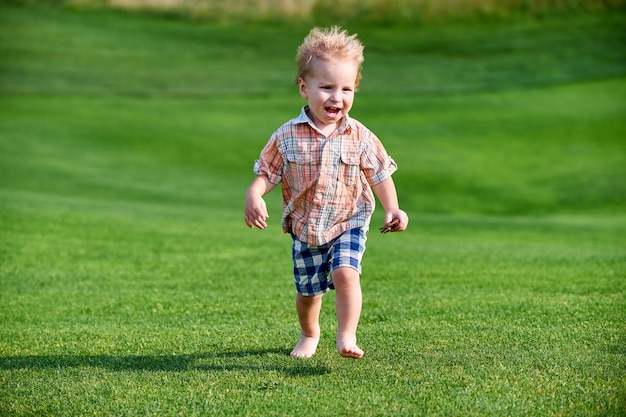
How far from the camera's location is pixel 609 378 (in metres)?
4.39

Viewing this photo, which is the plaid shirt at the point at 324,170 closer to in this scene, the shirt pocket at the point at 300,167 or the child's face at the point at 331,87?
the shirt pocket at the point at 300,167

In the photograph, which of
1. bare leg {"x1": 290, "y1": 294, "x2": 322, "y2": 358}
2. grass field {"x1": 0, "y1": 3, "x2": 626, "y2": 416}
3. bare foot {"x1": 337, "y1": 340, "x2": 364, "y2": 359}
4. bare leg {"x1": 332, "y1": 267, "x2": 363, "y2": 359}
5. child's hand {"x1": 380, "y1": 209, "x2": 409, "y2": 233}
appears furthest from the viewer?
bare leg {"x1": 290, "y1": 294, "x2": 322, "y2": 358}

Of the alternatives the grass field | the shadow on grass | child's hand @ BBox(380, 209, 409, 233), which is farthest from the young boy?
the grass field

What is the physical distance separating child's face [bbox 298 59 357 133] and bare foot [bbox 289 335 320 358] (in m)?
1.14

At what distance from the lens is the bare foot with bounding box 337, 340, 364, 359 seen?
459cm

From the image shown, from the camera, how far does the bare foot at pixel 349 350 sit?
15.1 feet

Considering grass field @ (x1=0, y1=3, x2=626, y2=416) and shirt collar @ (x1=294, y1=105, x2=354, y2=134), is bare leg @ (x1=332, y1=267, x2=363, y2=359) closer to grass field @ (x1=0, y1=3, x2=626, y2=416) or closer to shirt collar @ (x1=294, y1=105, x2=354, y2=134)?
grass field @ (x1=0, y1=3, x2=626, y2=416)

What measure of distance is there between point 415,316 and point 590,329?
1.06 metres

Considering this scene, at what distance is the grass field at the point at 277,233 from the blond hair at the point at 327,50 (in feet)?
4.80

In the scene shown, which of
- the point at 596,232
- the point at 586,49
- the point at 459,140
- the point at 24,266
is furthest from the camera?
the point at 586,49

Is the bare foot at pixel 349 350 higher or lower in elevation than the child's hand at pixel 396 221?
lower

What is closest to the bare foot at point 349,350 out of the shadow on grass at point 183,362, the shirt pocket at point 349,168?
the shadow on grass at point 183,362

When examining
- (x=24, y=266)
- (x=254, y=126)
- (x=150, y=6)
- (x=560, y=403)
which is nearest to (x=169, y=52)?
(x=150, y=6)

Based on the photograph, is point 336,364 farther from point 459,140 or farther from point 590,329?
point 459,140
